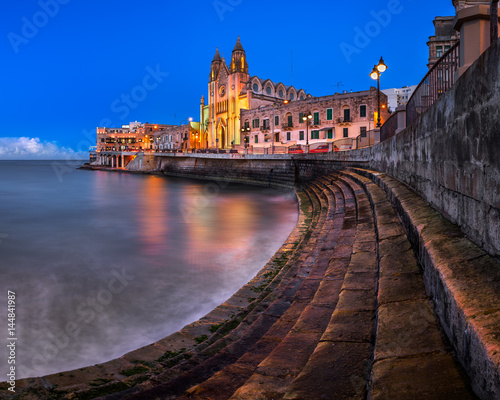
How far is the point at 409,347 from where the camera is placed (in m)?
2.36

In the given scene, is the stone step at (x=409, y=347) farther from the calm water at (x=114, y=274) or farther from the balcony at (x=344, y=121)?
the balcony at (x=344, y=121)

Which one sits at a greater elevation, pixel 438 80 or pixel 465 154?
pixel 438 80

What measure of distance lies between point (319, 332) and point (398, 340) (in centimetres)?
111

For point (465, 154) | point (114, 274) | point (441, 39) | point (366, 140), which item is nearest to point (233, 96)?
point (441, 39)

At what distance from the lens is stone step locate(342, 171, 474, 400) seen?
1.92 meters

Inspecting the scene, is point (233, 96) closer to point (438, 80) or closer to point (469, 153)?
point (438, 80)

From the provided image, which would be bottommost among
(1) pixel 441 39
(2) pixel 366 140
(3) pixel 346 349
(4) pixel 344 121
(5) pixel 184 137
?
(3) pixel 346 349

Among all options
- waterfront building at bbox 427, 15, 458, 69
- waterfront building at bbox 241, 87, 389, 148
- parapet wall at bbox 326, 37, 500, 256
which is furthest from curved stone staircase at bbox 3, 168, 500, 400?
waterfront building at bbox 241, 87, 389, 148

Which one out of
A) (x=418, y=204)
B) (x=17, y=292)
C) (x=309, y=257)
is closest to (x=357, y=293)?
(x=418, y=204)

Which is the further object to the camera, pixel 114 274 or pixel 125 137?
pixel 125 137

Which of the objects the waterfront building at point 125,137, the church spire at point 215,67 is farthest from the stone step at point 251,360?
the waterfront building at point 125,137

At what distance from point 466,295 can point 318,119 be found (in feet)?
146

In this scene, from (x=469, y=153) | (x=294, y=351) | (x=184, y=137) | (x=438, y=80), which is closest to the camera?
(x=294, y=351)

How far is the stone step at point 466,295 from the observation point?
1.78 m
